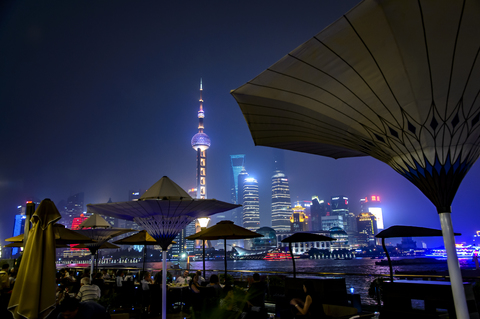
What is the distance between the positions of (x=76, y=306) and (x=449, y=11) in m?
6.35

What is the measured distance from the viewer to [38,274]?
478cm

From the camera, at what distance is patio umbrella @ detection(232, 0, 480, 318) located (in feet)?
12.6

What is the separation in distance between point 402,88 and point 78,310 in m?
5.80

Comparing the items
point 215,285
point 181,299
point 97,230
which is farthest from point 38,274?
point 97,230

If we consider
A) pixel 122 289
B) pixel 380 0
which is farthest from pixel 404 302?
pixel 122 289

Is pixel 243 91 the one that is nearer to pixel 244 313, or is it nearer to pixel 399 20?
pixel 399 20

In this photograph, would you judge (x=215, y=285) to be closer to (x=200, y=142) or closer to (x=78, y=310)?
(x=78, y=310)

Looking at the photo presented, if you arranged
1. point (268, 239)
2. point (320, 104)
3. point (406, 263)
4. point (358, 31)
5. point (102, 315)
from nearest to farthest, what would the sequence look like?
point (358, 31) < point (102, 315) < point (320, 104) < point (406, 263) < point (268, 239)

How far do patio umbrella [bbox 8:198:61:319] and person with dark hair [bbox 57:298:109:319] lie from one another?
1.12 feet

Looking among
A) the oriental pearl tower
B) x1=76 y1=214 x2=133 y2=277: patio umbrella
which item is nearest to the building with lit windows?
the oriental pearl tower

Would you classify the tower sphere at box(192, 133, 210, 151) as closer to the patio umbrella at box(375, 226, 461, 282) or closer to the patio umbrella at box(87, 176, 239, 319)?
the patio umbrella at box(87, 176, 239, 319)

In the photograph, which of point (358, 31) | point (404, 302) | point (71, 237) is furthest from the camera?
point (71, 237)

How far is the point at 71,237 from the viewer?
12195 millimetres

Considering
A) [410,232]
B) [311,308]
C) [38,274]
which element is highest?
[410,232]
